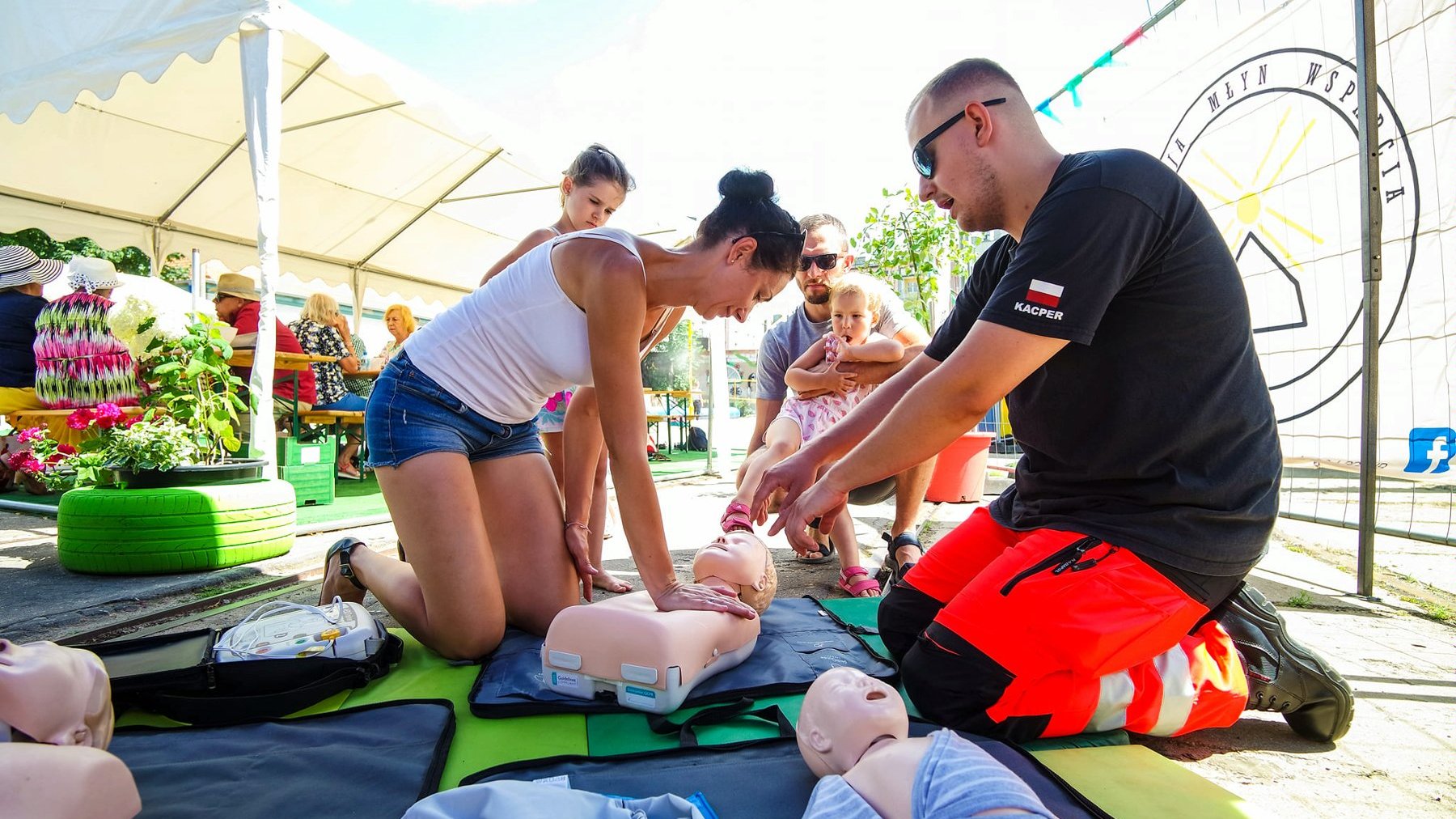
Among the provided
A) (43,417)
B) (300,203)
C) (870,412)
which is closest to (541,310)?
(870,412)

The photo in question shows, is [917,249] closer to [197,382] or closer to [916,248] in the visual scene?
[916,248]

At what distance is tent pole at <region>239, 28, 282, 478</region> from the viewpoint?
4367mm

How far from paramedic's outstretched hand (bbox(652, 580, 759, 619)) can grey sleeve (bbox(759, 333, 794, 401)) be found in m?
2.51

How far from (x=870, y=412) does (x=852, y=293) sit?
55.0 inches

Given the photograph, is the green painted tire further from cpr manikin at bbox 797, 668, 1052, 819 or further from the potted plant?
the potted plant

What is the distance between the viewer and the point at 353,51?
4.92m

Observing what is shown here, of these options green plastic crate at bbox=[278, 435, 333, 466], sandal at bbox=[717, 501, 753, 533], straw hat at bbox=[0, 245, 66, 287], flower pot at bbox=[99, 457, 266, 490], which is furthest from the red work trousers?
straw hat at bbox=[0, 245, 66, 287]

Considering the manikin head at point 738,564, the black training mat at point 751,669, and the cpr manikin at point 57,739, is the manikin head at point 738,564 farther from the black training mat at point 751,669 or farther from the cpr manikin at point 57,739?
the cpr manikin at point 57,739

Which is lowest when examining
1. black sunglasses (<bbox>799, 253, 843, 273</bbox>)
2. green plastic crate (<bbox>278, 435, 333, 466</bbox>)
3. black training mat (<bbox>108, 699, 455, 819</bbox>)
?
black training mat (<bbox>108, 699, 455, 819</bbox>)

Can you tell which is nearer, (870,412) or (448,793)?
(448,793)

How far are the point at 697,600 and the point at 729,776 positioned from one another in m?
0.61

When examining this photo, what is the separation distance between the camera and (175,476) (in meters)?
3.79

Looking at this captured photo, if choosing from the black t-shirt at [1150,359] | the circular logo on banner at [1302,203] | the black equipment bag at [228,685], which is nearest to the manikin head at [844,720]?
the black t-shirt at [1150,359]

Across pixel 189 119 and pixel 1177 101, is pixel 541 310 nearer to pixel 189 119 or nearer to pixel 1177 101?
pixel 1177 101
